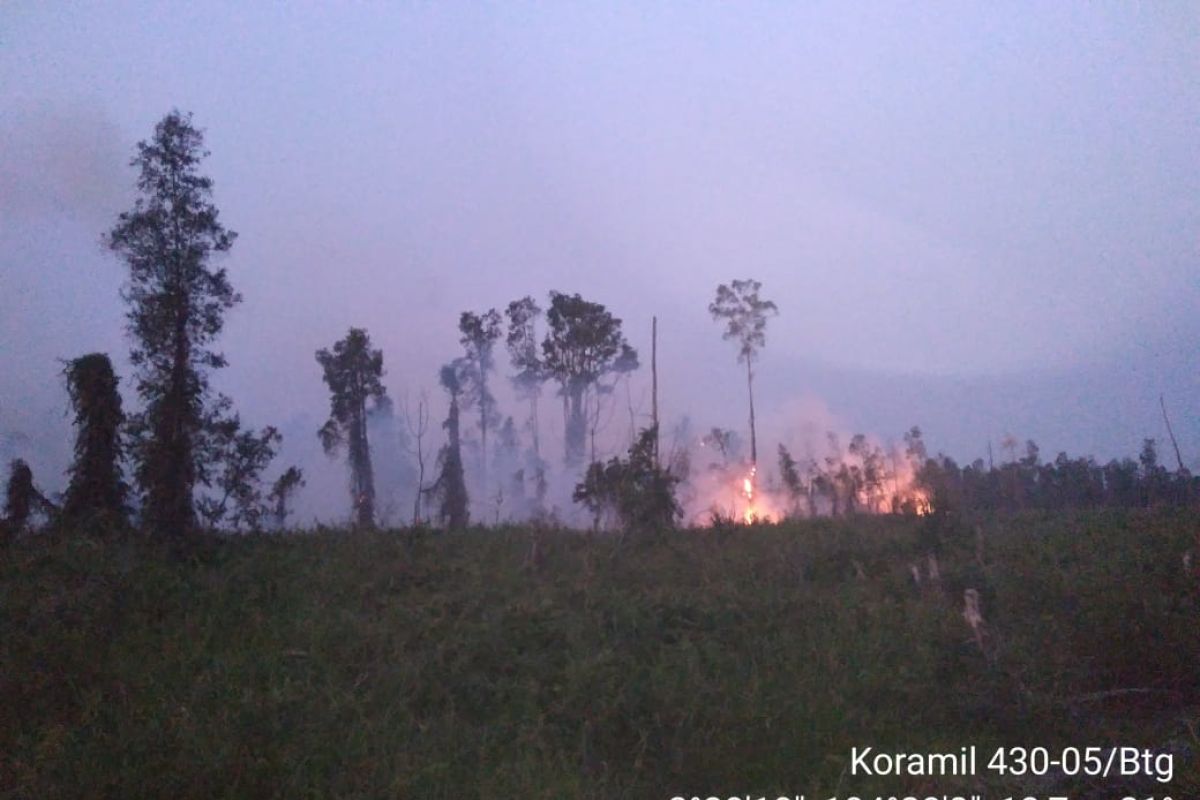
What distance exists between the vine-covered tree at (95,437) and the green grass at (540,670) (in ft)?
18.6

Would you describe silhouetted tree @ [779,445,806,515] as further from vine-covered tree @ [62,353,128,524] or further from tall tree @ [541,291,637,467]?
vine-covered tree @ [62,353,128,524]

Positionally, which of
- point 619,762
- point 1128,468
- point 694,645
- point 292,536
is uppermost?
point 1128,468

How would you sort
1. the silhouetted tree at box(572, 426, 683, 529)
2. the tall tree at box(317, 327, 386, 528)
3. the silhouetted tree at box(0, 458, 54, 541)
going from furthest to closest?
the tall tree at box(317, 327, 386, 528)
the silhouetted tree at box(572, 426, 683, 529)
the silhouetted tree at box(0, 458, 54, 541)

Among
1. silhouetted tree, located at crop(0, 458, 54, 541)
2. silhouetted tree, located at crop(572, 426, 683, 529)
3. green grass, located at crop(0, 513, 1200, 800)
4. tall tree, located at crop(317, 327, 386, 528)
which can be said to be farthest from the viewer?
tall tree, located at crop(317, 327, 386, 528)

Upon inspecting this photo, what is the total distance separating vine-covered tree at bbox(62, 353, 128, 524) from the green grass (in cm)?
567

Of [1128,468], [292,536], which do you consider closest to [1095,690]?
[292,536]

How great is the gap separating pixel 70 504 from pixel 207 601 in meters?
9.08

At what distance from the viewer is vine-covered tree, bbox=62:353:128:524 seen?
66.1 ft

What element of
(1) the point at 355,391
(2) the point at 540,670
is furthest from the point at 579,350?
(2) the point at 540,670

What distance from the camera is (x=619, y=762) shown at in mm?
9570

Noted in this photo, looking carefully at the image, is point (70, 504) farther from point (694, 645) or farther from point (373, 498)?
point (373, 498)

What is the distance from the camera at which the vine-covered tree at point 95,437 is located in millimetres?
20156

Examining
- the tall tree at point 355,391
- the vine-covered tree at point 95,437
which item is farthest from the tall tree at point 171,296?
the tall tree at point 355,391

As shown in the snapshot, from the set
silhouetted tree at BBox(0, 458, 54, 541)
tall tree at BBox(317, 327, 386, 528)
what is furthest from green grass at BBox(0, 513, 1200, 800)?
tall tree at BBox(317, 327, 386, 528)
